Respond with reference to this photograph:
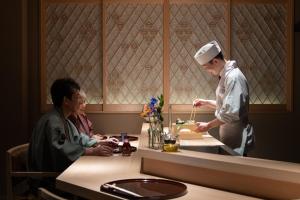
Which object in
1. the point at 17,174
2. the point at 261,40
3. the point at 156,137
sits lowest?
the point at 17,174

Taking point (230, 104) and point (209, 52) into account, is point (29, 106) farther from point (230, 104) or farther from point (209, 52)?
point (230, 104)

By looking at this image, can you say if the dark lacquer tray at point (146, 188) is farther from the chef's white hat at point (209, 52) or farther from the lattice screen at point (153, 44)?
the lattice screen at point (153, 44)

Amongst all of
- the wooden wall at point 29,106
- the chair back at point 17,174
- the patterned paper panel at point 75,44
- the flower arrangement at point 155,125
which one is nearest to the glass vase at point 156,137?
the flower arrangement at point 155,125

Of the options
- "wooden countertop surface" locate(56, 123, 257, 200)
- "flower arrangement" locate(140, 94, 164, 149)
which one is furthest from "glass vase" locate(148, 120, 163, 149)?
"wooden countertop surface" locate(56, 123, 257, 200)

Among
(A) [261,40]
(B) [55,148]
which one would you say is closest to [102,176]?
(B) [55,148]

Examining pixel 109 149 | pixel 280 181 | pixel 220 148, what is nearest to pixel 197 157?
pixel 280 181

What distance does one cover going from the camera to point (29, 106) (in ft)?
14.9

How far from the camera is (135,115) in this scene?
452 cm

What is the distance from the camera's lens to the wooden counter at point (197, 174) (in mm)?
1704

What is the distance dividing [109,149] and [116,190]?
107 cm

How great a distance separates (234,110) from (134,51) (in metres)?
1.50

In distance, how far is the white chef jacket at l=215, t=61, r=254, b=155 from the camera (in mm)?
3418

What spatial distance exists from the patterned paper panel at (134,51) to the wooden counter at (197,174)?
221 centimetres

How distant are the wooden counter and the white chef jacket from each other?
1.26 m
